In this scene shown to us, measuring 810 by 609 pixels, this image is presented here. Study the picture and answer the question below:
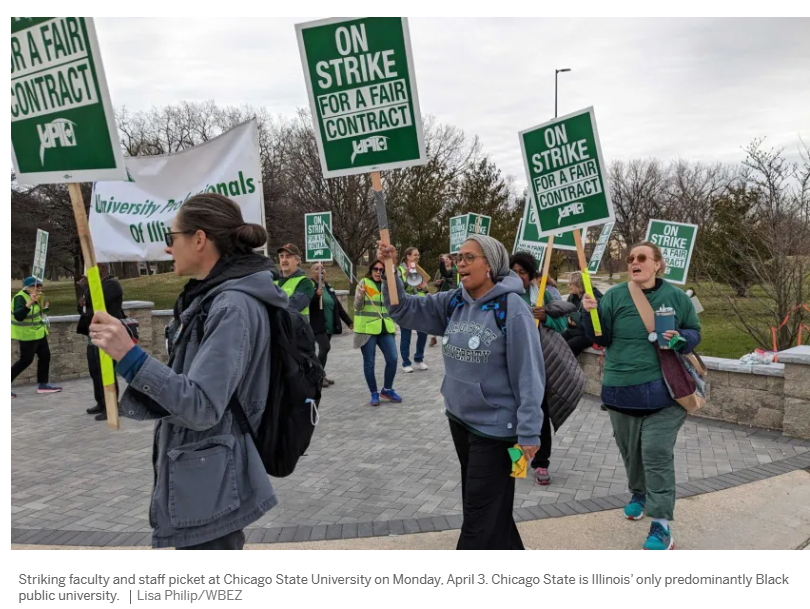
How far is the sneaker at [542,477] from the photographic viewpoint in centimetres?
526

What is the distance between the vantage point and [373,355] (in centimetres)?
837

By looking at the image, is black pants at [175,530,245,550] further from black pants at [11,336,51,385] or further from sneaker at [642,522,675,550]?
black pants at [11,336,51,385]

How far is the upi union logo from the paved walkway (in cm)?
281

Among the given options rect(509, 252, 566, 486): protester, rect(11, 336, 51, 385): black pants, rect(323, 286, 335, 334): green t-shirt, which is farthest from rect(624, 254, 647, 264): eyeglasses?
rect(11, 336, 51, 385): black pants

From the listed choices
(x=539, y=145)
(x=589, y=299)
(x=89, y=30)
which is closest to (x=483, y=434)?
(x=589, y=299)

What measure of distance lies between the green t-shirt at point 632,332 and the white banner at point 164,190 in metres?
4.13

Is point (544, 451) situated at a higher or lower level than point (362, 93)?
lower

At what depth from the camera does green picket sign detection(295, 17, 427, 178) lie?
3.47 m

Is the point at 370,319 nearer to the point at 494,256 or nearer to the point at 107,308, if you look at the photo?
the point at 107,308

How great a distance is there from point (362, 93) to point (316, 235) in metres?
8.92

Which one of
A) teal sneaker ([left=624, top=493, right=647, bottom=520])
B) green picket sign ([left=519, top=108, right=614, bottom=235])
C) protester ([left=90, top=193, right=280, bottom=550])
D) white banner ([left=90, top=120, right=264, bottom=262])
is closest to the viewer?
protester ([left=90, top=193, right=280, bottom=550])

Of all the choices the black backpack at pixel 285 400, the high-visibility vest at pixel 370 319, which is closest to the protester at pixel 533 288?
the high-visibility vest at pixel 370 319

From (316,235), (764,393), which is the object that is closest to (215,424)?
(764,393)

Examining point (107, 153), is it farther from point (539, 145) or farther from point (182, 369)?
point (539, 145)
